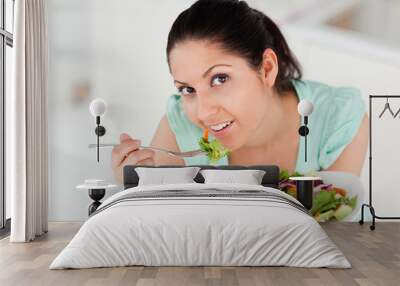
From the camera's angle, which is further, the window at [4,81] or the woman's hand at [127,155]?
the woman's hand at [127,155]

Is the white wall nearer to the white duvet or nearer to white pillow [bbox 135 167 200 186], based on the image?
white pillow [bbox 135 167 200 186]

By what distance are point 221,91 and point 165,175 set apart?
1328mm

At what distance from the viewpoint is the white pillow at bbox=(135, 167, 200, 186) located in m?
7.53

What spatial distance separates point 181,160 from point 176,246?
311 centimetres

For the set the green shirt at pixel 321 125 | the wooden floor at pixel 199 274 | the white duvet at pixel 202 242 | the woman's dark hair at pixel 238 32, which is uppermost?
the woman's dark hair at pixel 238 32

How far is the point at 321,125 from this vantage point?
818 cm

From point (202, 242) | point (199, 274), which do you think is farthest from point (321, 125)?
point (199, 274)

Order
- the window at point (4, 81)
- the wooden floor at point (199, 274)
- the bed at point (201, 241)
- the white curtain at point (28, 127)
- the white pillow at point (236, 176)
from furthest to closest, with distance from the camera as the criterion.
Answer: the white pillow at point (236, 176), the window at point (4, 81), the white curtain at point (28, 127), the bed at point (201, 241), the wooden floor at point (199, 274)

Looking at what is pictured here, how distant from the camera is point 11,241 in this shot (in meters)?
6.59

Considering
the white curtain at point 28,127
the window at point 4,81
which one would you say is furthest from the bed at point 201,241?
the window at point 4,81

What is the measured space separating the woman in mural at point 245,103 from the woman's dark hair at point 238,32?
13 mm

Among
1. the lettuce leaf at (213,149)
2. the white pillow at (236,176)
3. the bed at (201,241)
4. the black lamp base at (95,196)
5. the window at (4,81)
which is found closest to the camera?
the bed at (201,241)

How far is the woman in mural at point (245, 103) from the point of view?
8031 mm

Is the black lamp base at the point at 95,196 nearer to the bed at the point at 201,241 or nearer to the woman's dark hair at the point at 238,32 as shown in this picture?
the woman's dark hair at the point at 238,32
